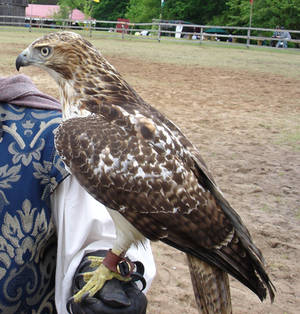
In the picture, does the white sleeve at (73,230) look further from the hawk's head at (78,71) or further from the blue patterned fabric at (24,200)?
the hawk's head at (78,71)

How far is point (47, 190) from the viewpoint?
1.75m

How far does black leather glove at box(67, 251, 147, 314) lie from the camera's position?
1666mm

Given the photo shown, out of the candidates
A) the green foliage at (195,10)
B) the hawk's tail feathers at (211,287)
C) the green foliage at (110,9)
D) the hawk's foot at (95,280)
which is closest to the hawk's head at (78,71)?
the hawk's foot at (95,280)

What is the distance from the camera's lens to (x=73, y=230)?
176 centimetres

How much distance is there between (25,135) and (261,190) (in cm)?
345

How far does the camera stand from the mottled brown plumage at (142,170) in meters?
1.66

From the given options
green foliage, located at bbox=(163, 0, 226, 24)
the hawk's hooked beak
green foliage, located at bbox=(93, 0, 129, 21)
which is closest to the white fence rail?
green foliage, located at bbox=(163, 0, 226, 24)

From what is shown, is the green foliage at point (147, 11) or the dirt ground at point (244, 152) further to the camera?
the green foliage at point (147, 11)

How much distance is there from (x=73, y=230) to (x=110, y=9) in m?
64.3

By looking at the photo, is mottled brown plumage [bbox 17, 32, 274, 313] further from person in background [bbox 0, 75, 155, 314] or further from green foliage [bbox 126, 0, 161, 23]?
green foliage [bbox 126, 0, 161, 23]

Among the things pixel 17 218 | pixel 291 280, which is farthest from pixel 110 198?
pixel 291 280

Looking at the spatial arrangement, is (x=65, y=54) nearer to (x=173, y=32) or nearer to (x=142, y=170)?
(x=142, y=170)

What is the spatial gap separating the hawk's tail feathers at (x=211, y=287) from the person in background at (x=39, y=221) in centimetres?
22

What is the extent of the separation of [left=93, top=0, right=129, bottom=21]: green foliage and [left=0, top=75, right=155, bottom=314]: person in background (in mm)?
Result: 61680
